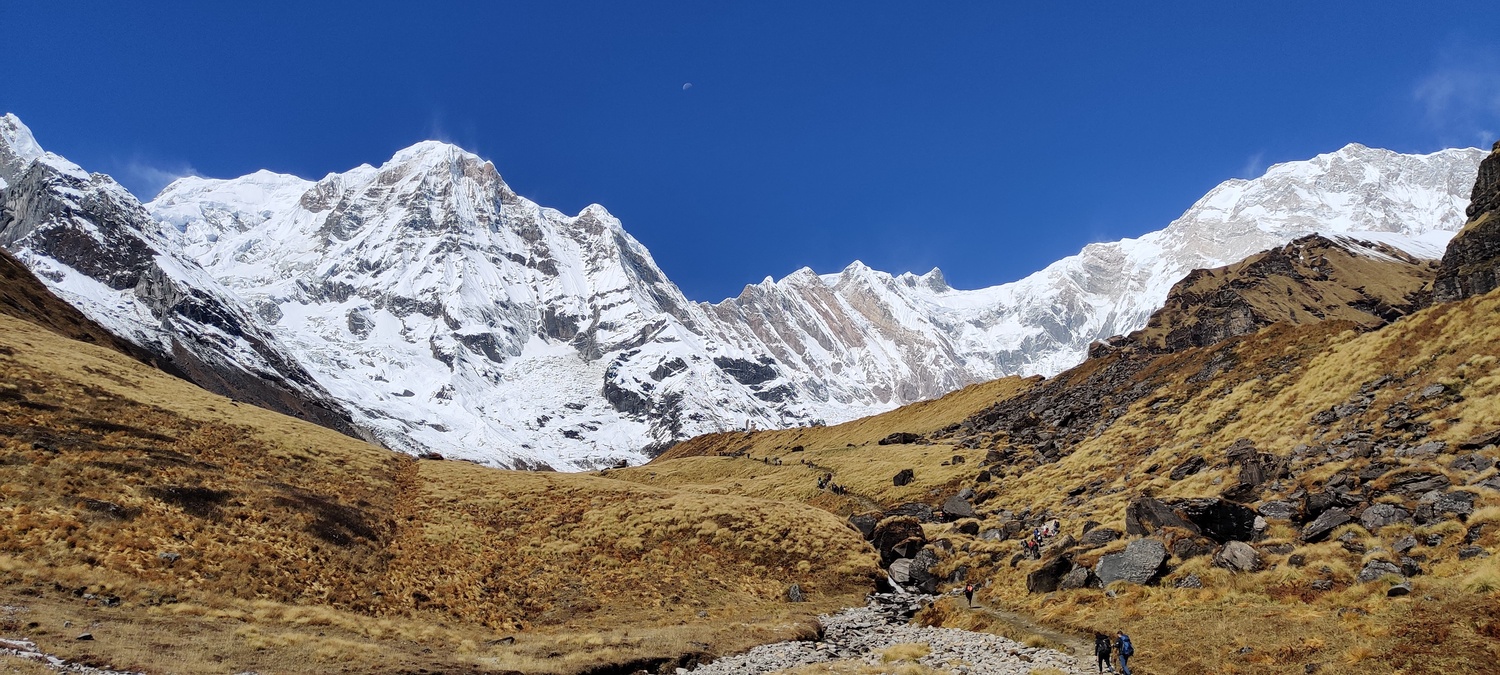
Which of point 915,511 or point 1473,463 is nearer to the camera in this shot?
point 1473,463

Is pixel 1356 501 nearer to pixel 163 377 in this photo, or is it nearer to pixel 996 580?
pixel 996 580

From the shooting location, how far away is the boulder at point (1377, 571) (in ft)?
84.8

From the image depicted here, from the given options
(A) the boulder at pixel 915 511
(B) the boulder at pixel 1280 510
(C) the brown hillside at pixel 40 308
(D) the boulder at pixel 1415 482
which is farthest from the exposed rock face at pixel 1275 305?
(C) the brown hillside at pixel 40 308

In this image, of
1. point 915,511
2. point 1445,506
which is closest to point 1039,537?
point 915,511

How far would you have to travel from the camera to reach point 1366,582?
25.9 m

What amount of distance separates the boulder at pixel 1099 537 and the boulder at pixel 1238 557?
6992mm

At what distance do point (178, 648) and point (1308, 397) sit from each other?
6013 centimetres

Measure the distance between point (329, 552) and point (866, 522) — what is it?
119 feet

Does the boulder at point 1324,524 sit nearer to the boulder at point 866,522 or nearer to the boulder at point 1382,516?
the boulder at point 1382,516

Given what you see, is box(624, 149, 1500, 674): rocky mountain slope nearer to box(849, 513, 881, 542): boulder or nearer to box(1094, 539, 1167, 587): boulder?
box(1094, 539, 1167, 587): boulder

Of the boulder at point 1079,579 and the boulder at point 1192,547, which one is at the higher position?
the boulder at point 1192,547

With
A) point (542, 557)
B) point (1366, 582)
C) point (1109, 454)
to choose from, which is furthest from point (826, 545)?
point (1366, 582)

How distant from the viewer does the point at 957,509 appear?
184 feet

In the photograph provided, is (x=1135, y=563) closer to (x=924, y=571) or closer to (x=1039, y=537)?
(x=1039, y=537)
